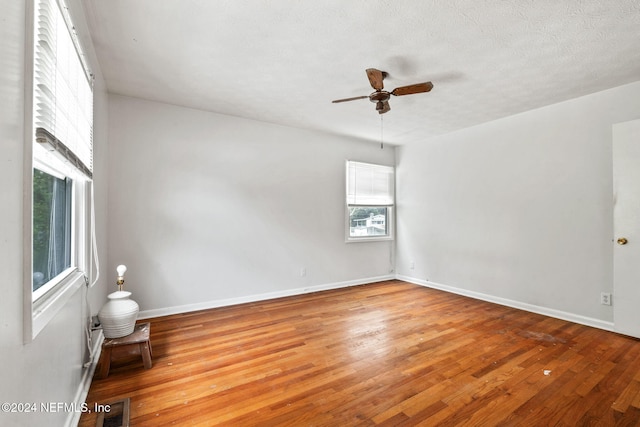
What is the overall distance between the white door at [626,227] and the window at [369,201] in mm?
3074

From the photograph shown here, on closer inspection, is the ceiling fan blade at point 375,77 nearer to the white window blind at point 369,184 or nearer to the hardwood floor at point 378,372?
the hardwood floor at point 378,372

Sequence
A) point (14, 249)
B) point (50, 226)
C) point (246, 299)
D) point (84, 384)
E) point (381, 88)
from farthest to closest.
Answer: point (246, 299), point (381, 88), point (84, 384), point (50, 226), point (14, 249)

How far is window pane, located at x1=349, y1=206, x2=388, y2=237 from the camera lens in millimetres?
5160

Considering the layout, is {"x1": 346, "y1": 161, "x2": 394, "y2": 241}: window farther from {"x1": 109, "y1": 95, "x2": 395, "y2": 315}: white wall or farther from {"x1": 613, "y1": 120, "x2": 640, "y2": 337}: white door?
{"x1": 613, "y1": 120, "x2": 640, "y2": 337}: white door

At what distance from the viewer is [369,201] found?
5.32 meters

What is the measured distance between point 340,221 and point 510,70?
9.83 feet

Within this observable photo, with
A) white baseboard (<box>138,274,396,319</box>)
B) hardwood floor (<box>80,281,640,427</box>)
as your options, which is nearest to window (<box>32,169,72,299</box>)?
hardwood floor (<box>80,281,640,427</box>)

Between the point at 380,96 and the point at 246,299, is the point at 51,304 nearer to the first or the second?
the point at 380,96

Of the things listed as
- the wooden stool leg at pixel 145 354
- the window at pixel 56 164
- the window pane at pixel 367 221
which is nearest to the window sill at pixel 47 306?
the window at pixel 56 164

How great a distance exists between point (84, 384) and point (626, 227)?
4838mm

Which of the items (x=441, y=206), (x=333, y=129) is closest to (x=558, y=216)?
(x=441, y=206)

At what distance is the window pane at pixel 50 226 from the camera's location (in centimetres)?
139

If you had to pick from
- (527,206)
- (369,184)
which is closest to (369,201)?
(369,184)

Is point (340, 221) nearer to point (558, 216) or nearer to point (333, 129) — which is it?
point (333, 129)
